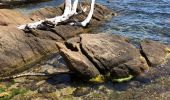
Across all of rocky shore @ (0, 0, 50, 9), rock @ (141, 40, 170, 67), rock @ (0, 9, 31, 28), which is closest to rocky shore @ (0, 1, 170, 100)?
rock @ (141, 40, 170, 67)

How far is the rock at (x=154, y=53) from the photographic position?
18516mm

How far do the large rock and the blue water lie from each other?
5537mm

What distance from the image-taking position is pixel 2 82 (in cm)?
1781

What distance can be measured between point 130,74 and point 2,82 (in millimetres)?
6137

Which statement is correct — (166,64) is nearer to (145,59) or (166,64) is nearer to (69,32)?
(145,59)

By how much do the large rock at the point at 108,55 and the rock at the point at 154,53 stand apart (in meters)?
0.44

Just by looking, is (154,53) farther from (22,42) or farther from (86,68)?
(22,42)

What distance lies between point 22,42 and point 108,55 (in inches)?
232

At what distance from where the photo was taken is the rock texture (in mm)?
19562

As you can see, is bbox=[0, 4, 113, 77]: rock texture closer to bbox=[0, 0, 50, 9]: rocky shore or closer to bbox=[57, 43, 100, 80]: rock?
bbox=[57, 43, 100, 80]: rock

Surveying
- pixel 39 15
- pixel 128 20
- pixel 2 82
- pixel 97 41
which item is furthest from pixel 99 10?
pixel 2 82

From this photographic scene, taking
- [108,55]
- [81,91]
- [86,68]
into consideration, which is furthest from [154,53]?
[81,91]

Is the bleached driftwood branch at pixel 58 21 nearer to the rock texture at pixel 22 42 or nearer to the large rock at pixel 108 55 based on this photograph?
the rock texture at pixel 22 42

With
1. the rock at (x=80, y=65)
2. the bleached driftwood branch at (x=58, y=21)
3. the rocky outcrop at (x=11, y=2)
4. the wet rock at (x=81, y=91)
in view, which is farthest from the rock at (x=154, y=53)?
the rocky outcrop at (x=11, y=2)
